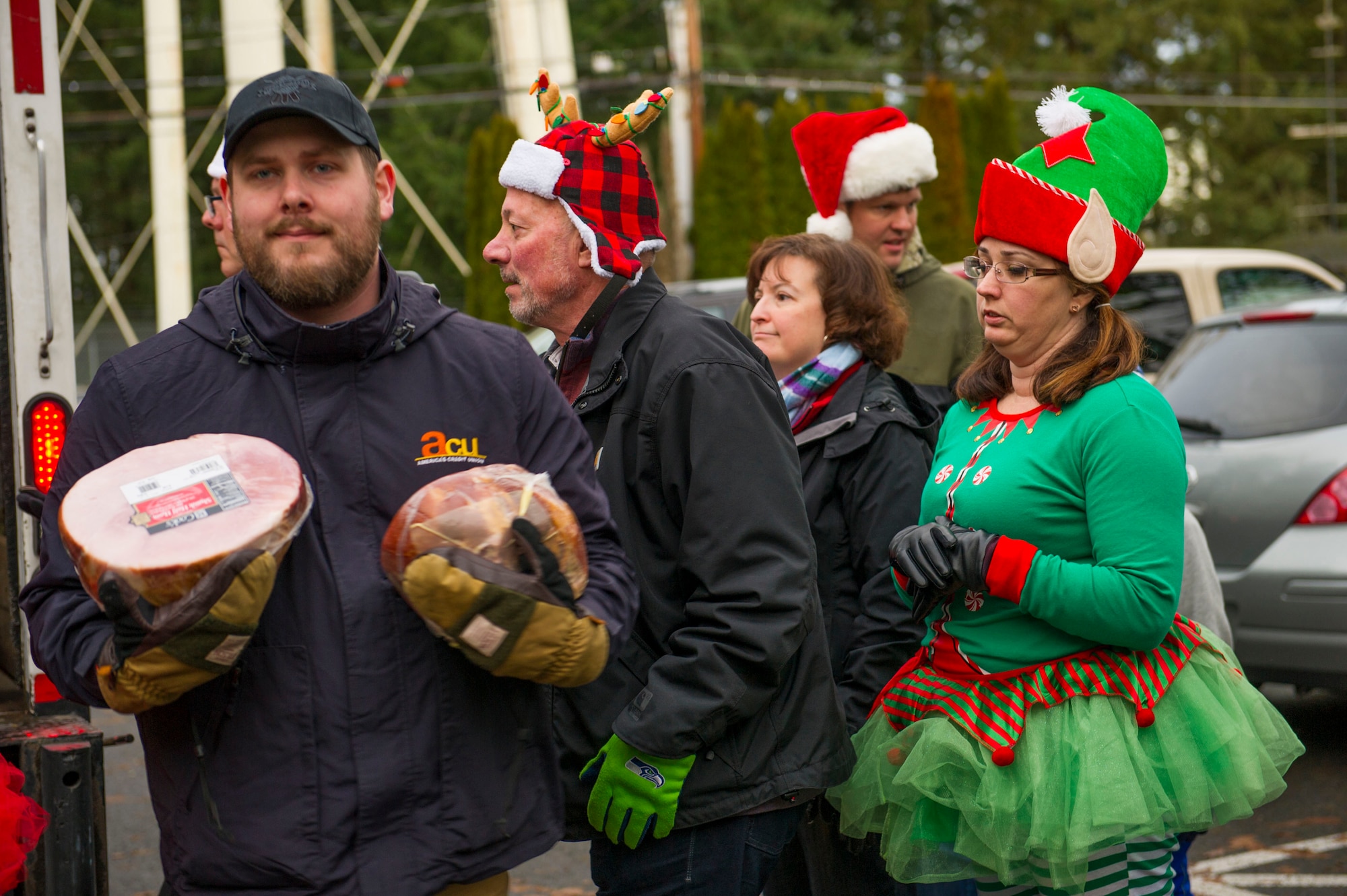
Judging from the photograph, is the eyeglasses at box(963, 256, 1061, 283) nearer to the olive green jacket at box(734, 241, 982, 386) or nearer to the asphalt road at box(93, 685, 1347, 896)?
the olive green jacket at box(734, 241, 982, 386)

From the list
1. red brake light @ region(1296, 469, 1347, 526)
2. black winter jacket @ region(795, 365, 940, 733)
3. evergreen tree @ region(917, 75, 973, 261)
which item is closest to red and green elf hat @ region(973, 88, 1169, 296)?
black winter jacket @ region(795, 365, 940, 733)

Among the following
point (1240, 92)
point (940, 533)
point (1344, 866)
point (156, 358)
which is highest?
point (1240, 92)

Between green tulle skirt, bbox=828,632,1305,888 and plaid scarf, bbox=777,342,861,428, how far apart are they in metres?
0.91

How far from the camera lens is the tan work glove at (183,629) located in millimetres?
1788

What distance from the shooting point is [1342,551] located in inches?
213

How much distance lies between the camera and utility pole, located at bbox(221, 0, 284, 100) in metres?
18.6

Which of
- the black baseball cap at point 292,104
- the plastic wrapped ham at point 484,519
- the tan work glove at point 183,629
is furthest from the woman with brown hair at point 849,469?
the tan work glove at point 183,629

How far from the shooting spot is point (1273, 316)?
6.35 meters

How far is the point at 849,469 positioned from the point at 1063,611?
29.8 inches

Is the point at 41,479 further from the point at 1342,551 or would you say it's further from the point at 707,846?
the point at 1342,551

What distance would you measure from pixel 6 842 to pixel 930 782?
69.2 inches

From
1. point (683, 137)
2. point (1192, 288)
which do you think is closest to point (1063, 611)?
point (1192, 288)

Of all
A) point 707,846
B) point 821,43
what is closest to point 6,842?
point 707,846

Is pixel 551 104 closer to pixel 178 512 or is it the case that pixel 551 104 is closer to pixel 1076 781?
pixel 178 512
